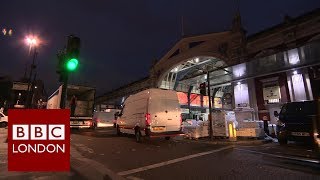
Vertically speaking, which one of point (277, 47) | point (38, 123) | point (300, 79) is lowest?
point (38, 123)

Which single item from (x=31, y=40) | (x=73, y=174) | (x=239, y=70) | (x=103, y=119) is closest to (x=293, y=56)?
(x=239, y=70)

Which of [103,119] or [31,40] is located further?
[103,119]

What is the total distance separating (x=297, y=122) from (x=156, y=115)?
6670 millimetres

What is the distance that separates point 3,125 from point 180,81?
24479 mm

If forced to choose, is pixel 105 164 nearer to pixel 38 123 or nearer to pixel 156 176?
pixel 156 176

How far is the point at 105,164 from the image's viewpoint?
6.66 meters

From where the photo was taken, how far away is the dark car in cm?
937

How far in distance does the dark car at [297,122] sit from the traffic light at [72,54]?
933 cm

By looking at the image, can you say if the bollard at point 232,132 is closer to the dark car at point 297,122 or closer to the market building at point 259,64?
the market building at point 259,64

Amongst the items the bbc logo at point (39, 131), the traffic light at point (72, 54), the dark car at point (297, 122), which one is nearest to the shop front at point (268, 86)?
the dark car at point (297, 122)

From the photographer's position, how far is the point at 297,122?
9.88 m

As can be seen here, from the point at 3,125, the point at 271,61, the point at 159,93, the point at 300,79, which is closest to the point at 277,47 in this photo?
the point at 271,61

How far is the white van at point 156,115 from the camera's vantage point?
11605mm

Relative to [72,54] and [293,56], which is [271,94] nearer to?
[293,56]
